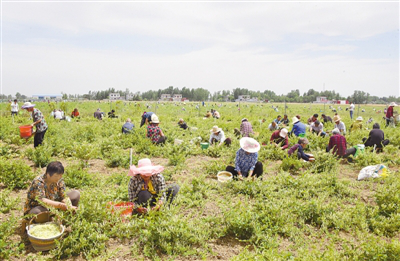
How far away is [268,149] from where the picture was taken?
8234mm

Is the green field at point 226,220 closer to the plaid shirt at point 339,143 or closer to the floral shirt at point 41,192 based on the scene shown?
the floral shirt at point 41,192

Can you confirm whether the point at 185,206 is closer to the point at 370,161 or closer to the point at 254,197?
the point at 254,197

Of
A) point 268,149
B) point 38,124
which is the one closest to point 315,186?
point 268,149

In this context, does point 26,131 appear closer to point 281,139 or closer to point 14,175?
point 14,175

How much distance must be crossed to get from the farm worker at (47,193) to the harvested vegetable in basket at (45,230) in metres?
0.13

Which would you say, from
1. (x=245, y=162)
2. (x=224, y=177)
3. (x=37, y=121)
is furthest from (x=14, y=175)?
(x=245, y=162)

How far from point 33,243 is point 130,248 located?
3.89ft

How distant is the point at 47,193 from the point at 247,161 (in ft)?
12.6

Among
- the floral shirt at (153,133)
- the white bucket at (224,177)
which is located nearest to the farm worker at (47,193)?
the white bucket at (224,177)

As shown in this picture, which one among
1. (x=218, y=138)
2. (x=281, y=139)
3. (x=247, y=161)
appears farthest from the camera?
(x=218, y=138)

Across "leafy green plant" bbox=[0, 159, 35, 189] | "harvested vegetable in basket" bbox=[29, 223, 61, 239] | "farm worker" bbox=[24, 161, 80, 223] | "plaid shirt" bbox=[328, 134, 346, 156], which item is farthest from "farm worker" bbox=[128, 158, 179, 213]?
"plaid shirt" bbox=[328, 134, 346, 156]

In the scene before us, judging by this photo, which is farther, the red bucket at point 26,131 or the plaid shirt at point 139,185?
the red bucket at point 26,131

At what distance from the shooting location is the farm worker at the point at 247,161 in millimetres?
5685

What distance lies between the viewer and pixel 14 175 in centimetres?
529
